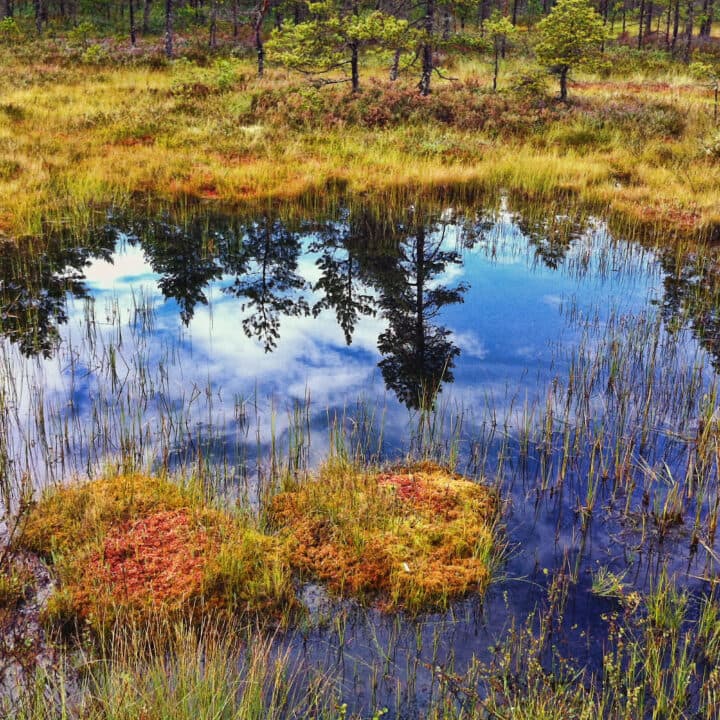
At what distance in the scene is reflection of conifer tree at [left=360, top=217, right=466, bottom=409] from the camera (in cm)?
793

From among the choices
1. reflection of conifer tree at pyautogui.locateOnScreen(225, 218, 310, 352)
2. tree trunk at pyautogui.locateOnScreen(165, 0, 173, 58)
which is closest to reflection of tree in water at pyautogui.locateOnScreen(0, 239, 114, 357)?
reflection of conifer tree at pyautogui.locateOnScreen(225, 218, 310, 352)

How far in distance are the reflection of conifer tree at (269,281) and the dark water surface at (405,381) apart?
5cm

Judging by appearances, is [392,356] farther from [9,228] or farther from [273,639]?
[9,228]

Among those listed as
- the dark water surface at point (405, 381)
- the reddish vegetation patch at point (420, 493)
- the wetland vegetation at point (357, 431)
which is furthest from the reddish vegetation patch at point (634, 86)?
the reddish vegetation patch at point (420, 493)

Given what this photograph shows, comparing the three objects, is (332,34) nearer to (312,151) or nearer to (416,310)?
(312,151)

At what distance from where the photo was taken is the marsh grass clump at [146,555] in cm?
434

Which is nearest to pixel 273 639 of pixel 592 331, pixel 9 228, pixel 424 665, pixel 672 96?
pixel 424 665

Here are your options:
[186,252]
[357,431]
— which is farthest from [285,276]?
[357,431]

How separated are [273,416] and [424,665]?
330cm

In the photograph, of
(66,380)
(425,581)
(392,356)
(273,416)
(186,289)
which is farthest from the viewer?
(186,289)

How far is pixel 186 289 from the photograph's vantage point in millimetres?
10617

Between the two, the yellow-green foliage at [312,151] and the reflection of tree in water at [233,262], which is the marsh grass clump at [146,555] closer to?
the reflection of tree in water at [233,262]

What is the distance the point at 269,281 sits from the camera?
11141 mm

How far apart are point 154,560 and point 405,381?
3888 mm
